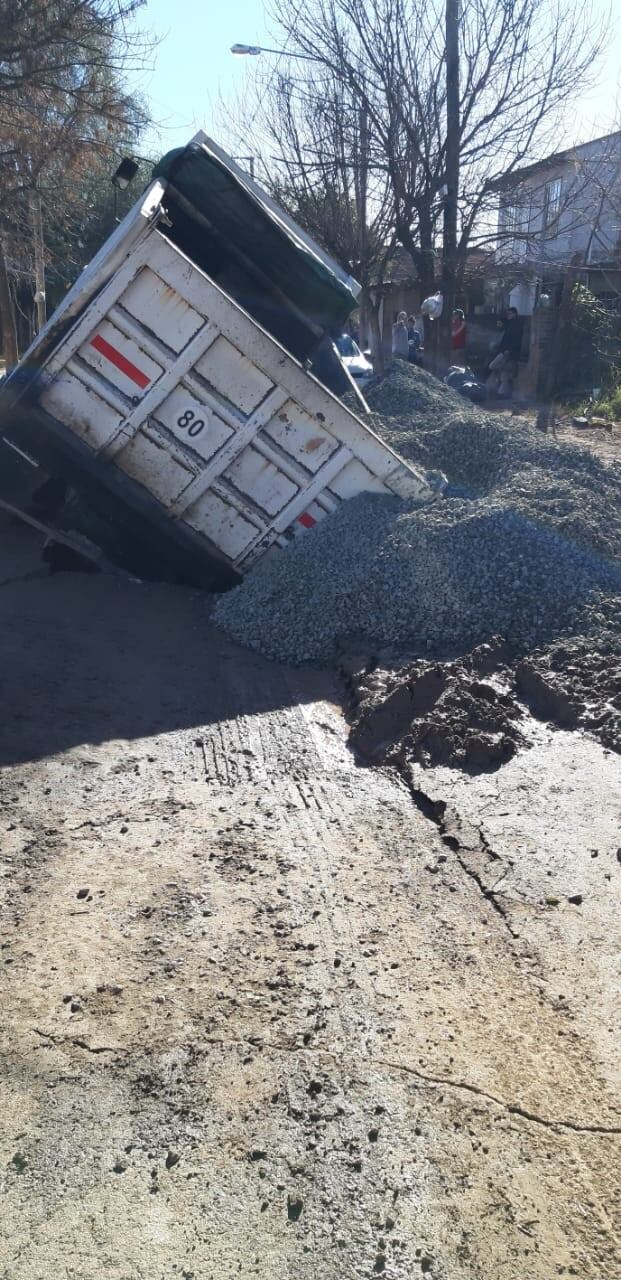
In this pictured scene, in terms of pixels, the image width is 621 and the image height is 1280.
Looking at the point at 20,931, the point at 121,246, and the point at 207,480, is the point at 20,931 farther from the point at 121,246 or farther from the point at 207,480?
the point at 121,246

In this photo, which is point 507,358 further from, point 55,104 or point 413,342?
point 55,104

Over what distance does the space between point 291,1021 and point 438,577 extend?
12.8 feet

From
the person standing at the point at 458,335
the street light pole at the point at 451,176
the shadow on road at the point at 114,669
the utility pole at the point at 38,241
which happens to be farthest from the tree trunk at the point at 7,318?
the shadow on road at the point at 114,669

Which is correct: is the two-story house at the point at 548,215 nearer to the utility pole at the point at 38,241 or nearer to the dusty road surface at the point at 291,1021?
the utility pole at the point at 38,241

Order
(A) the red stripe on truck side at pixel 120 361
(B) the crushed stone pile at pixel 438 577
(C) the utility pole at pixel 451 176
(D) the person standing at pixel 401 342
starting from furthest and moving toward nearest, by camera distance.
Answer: (D) the person standing at pixel 401 342, (C) the utility pole at pixel 451 176, (A) the red stripe on truck side at pixel 120 361, (B) the crushed stone pile at pixel 438 577

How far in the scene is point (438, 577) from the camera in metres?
6.77

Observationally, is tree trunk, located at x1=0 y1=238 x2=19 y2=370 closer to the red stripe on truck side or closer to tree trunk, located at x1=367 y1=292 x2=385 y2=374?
tree trunk, located at x1=367 y1=292 x2=385 y2=374

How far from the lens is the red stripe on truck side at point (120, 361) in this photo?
729cm

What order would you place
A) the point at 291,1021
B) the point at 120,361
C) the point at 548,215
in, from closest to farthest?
the point at 291,1021 → the point at 120,361 → the point at 548,215

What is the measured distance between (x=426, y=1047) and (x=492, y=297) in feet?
83.6

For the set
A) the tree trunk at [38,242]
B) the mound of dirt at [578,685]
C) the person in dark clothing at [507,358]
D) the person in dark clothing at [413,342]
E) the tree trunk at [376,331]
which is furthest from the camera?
the tree trunk at [376,331]

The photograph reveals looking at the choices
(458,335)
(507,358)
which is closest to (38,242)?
(458,335)

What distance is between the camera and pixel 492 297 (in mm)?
26500

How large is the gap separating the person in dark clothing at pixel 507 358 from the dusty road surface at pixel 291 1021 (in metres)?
15.1
